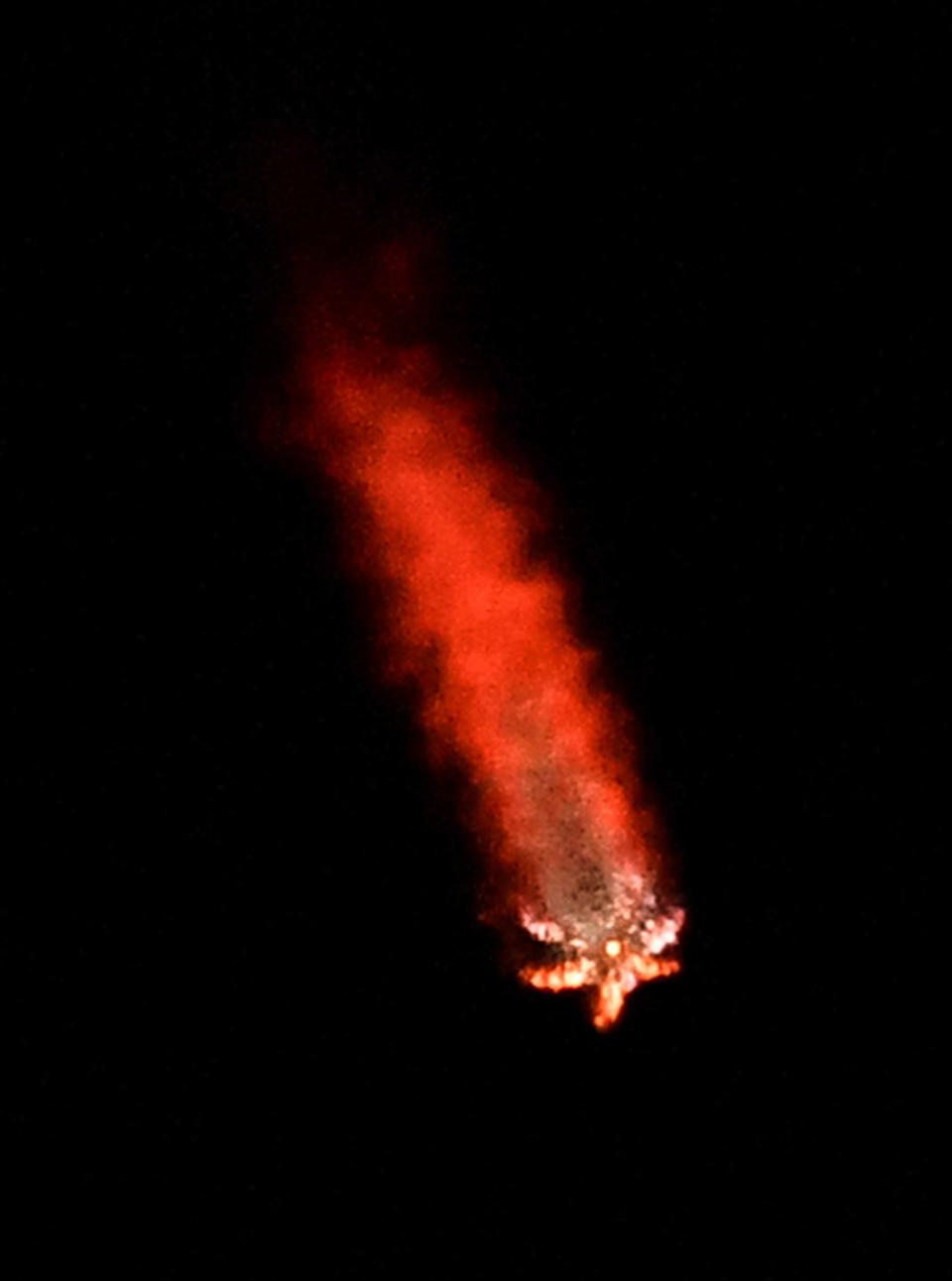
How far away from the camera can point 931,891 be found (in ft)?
18.7

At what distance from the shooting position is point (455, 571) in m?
5.85

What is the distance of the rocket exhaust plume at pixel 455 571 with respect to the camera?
18.5 ft

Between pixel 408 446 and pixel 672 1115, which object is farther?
pixel 408 446

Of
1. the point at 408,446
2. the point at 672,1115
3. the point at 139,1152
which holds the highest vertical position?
the point at 408,446

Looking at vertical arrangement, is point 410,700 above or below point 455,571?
below

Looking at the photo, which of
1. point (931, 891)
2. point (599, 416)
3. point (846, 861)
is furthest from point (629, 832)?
point (599, 416)

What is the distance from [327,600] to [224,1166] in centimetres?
260

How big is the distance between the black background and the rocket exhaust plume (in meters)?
0.17

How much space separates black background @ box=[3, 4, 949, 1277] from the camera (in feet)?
17.9

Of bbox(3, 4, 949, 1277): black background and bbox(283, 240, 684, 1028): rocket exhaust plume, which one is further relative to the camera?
bbox(283, 240, 684, 1028): rocket exhaust plume

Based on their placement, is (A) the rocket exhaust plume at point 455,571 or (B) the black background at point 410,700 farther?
(A) the rocket exhaust plume at point 455,571

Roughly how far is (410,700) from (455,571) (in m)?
0.65

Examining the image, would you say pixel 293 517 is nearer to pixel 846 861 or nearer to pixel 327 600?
pixel 327 600

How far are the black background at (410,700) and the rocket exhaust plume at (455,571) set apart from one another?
165 mm
